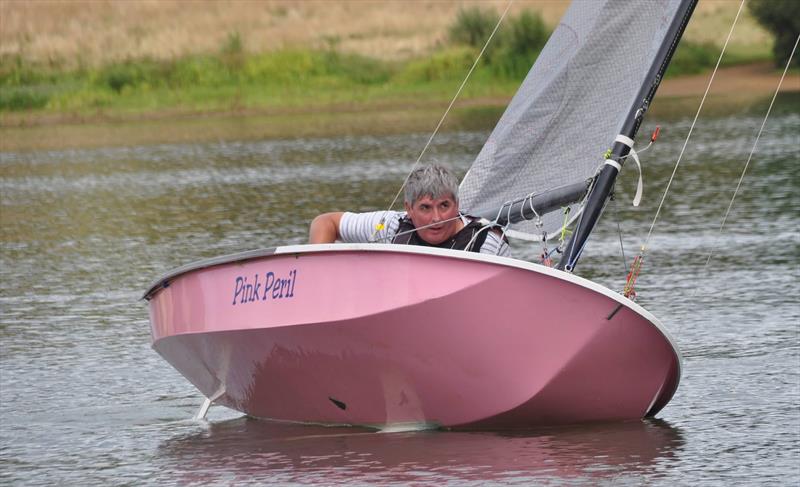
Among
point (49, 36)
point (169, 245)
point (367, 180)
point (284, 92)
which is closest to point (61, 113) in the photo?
point (284, 92)

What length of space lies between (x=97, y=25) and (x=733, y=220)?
42.5 m

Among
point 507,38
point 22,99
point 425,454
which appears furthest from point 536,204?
point 507,38

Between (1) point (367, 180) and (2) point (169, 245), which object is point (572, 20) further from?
(1) point (367, 180)

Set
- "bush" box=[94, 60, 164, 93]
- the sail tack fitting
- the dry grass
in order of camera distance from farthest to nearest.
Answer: the dry grass → "bush" box=[94, 60, 164, 93] → the sail tack fitting

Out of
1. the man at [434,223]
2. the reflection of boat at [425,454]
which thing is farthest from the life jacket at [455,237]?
the reflection of boat at [425,454]

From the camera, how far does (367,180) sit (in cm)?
2362

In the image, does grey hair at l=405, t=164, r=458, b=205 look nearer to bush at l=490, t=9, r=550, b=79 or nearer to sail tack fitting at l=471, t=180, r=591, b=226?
sail tack fitting at l=471, t=180, r=591, b=226

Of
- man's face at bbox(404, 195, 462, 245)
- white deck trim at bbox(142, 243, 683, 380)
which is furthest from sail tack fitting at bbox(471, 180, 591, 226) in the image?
white deck trim at bbox(142, 243, 683, 380)

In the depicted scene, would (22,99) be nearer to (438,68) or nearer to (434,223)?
(438,68)

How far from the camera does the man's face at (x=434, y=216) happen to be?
8359 millimetres

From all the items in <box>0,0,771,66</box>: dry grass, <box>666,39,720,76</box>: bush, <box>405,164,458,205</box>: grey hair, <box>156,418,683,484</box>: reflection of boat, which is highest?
<box>0,0,771,66</box>: dry grass

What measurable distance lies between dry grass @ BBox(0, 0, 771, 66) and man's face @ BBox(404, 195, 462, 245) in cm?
4255

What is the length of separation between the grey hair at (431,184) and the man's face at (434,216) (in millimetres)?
21

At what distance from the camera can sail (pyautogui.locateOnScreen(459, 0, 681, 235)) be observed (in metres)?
9.20
